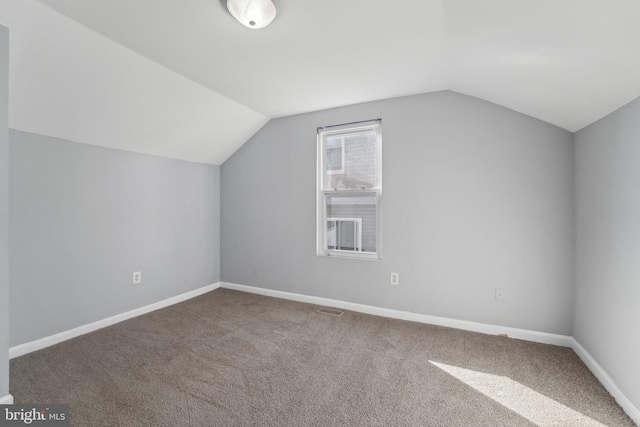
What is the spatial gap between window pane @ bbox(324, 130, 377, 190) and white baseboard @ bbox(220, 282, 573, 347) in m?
1.34

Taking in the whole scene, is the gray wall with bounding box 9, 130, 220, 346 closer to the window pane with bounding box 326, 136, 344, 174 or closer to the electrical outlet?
the window pane with bounding box 326, 136, 344, 174

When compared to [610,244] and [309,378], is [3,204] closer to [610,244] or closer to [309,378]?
[309,378]

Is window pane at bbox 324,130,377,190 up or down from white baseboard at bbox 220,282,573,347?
up

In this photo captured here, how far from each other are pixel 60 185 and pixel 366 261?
115 inches

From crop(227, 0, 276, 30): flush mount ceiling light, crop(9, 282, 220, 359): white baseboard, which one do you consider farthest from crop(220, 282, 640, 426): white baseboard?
crop(227, 0, 276, 30): flush mount ceiling light

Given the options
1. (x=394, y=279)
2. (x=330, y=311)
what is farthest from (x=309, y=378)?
(x=394, y=279)

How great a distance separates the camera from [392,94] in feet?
9.27

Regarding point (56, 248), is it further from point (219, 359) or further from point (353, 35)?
point (353, 35)

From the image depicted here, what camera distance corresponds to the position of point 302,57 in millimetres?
2111

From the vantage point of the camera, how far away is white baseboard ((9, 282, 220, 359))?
7.13ft

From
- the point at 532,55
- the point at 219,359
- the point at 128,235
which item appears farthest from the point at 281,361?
the point at 532,55

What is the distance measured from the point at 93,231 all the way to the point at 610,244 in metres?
4.06

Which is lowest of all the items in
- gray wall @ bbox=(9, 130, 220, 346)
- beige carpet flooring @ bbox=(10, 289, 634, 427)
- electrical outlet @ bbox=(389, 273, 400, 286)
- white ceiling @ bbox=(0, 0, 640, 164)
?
beige carpet flooring @ bbox=(10, 289, 634, 427)

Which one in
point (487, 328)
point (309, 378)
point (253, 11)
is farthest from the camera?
point (487, 328)
